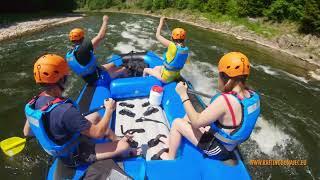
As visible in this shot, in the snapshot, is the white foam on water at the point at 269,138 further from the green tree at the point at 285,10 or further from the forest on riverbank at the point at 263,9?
the green tree at the point at 285,10

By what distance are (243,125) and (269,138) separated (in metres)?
3.60

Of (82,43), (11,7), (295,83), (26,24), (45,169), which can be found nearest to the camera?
(45,169)

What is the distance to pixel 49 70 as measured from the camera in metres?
3.20

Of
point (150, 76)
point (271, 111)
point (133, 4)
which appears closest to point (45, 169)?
point (150, 76)

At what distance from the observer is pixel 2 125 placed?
22.6ft

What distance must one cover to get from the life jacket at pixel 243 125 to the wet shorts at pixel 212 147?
0.11 m

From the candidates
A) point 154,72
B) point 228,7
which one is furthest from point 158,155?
point 228,7

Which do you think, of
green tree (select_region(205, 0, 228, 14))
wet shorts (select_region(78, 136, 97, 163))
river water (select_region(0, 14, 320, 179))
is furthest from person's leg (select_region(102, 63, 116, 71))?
green tree (select_region(205, 0, 228, 14))

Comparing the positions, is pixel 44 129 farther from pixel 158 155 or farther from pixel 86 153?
pixel 158 155

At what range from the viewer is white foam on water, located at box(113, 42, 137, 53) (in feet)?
41.4

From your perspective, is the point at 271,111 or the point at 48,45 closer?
the point at 271,111

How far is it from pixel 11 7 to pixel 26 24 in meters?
8.18

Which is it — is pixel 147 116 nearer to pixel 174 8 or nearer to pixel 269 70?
pixel 269 70

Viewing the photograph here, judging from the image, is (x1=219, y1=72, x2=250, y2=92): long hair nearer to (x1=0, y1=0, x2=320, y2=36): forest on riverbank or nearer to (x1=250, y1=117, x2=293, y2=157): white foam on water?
(x1=250, y1=117, x2=293, y2=157): white foam on water
